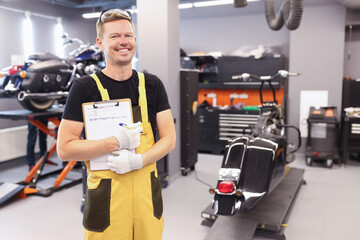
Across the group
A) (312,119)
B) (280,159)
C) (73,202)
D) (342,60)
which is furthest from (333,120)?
(73,202)

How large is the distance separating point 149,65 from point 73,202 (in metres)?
1.93

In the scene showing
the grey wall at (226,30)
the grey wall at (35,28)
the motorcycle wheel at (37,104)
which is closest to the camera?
the motorcycle wheel at (37,104)

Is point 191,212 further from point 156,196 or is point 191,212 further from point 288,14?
point 288,14

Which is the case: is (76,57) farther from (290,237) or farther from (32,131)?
(290,237)

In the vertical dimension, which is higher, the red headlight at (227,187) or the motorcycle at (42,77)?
the motorcycle at (42,77)

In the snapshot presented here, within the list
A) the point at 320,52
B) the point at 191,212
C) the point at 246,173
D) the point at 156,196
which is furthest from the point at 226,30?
the point at 156,196

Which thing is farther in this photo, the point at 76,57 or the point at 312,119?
the point at 312,119

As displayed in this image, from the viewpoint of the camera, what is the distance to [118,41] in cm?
129

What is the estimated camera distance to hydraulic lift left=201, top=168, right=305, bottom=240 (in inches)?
104

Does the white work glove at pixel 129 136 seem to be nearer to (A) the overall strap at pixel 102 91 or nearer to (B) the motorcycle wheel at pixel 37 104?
(A) the overall strap at pixel 102 91

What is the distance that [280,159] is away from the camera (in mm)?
3197

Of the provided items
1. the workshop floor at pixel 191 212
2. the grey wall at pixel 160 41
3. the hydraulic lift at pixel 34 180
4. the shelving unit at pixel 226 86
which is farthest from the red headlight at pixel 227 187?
the shelving unit at pixel 226 86

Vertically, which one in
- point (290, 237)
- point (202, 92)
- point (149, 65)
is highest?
point (149, 65)

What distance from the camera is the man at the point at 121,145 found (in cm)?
129
